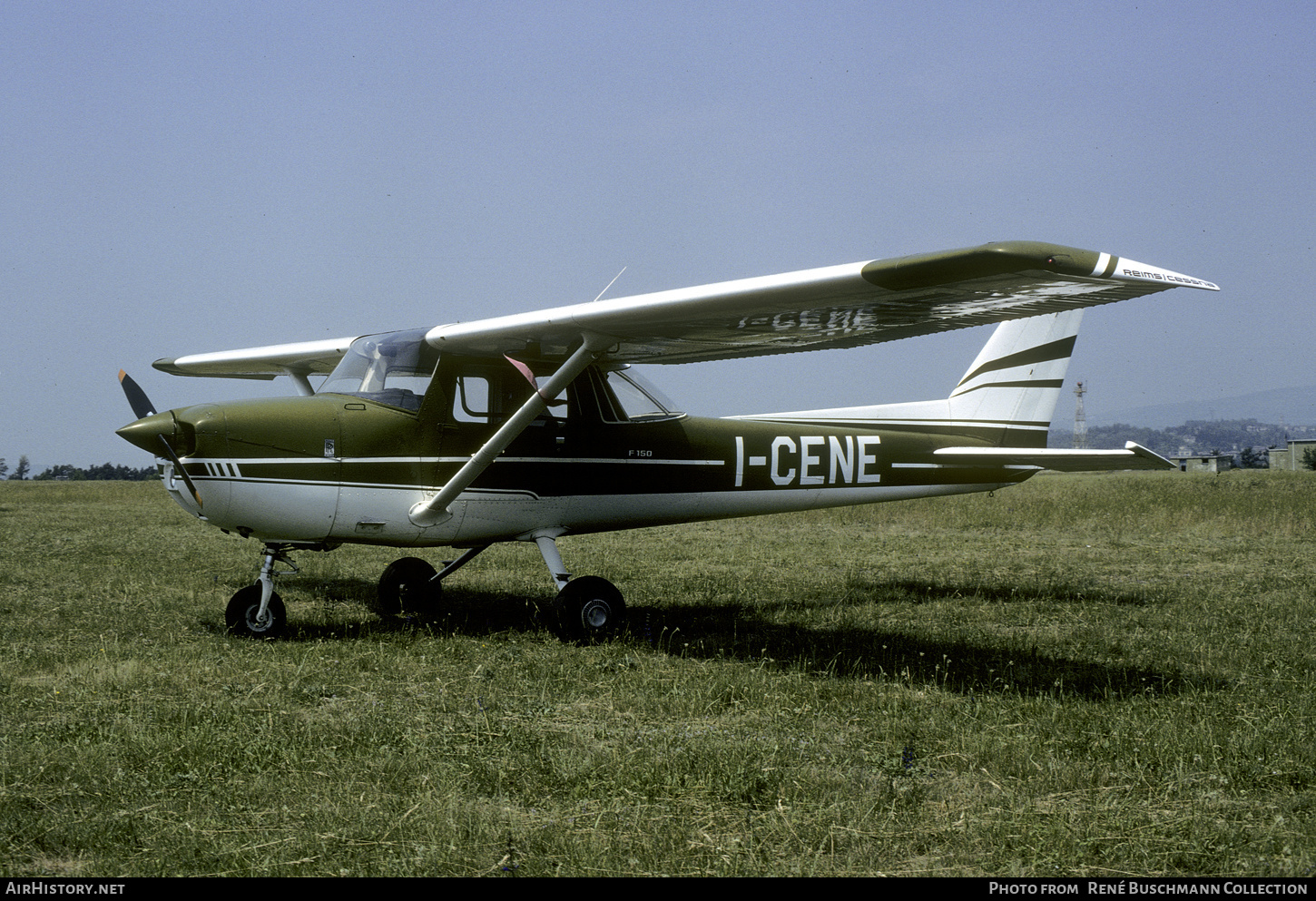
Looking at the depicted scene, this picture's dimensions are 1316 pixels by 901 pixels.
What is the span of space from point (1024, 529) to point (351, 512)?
13.5 metres

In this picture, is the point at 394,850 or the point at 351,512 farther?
the point at 351,512

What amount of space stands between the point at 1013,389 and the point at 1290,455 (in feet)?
277

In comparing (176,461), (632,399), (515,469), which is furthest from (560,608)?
(176,461)

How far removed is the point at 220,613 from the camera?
864 cm

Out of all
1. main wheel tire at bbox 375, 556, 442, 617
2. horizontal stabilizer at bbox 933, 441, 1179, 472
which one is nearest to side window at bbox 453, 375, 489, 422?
main wheel tire at bbox 375, 556, 442, 617

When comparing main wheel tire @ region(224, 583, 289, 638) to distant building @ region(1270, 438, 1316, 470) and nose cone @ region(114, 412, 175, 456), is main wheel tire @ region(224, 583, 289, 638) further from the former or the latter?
distant building @ region(1270, 438, 1316, 470)

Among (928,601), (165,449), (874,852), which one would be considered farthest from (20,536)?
(874,852)

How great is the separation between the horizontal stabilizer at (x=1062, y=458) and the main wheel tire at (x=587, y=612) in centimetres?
366

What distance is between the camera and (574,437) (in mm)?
8305

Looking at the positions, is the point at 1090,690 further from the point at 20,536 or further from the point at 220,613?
the point at 20,536

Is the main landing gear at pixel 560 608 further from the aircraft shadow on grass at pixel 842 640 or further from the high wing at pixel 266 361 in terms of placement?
the high wing at pixel 266 361

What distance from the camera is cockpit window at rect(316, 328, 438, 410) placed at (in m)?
7.80

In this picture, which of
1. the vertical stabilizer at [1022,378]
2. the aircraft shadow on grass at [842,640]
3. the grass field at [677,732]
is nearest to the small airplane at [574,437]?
the aircraft shadow on grass at [842,640]
